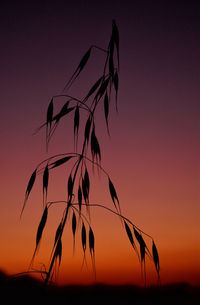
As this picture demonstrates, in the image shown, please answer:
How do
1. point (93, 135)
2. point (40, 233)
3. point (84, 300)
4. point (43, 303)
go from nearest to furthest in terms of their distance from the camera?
point (43, 303) < point (40, 233) < point (93, 135) < point (84, 300)

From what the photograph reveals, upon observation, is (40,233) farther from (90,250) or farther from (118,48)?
(118,48)

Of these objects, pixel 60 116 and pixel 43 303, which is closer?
pixel 43 303

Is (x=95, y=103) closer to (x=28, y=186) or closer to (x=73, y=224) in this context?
(x=28, y=186)

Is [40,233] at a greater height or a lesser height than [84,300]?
greater

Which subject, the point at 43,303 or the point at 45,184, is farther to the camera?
the point at 45,184

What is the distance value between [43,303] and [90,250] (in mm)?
320

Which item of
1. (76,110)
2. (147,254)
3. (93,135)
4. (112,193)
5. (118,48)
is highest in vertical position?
(118,48)

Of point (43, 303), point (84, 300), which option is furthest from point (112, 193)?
point (84, 300)

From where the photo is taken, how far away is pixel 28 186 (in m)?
1.34

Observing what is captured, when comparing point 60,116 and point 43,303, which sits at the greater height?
point 60,116

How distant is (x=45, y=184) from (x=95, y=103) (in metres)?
0.40

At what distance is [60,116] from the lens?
1.37 metres

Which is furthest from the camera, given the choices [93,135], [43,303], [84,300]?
[84,300]

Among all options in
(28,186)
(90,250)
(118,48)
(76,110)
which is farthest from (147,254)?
(118,48)
